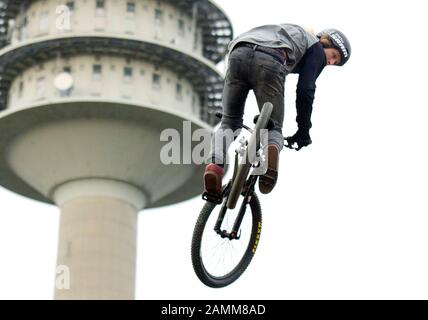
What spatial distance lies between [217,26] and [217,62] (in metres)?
2.65

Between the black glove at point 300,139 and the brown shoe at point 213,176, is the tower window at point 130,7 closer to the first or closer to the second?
the black glove at point 300,139

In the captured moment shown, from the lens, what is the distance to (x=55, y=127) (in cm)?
6900

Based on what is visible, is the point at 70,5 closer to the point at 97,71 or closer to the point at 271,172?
the point at 97,71

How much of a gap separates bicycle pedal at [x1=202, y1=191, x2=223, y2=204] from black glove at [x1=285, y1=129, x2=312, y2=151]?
122 centimetres

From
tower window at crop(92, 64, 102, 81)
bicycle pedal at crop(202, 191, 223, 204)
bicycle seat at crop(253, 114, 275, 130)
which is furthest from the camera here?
tower window at crop(92, 64, 102, 81)

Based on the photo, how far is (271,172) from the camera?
612 inches

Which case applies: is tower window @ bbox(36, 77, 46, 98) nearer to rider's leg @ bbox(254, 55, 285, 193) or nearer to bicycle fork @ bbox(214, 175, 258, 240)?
bicycle fork @ bbox(214, 175, 258, 240)

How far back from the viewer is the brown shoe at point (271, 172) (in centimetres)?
1547

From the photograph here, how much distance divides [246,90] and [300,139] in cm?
114

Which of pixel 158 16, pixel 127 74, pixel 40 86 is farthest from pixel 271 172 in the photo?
pixel 158 16

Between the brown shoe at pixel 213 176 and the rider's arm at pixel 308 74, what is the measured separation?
1.38 metres

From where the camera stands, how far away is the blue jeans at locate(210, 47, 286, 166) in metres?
15.1

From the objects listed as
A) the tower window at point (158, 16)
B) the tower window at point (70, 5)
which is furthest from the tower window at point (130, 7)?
the tower window at point (70, 5)

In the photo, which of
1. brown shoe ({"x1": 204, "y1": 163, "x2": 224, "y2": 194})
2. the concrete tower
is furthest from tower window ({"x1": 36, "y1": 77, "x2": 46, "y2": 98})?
brown shoe ({"x1": 204, "y1": 163, "x2": 224, "y2": 194})
